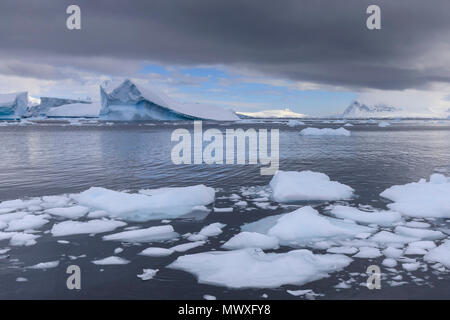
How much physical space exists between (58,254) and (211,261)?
2.75m

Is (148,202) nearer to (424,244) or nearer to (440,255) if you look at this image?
(424,244)

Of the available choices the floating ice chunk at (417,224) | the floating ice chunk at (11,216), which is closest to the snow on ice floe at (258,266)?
the floating ice chunk at (417,224)

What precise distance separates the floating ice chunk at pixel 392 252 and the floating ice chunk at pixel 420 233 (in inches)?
38.6

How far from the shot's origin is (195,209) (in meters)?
9.29

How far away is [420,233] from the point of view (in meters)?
7.18

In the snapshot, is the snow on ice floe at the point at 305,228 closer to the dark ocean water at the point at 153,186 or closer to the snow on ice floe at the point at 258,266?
the dark ocean water at the point at 153,186

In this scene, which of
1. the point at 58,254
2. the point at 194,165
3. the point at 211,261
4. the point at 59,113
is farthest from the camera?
the point at 59,113

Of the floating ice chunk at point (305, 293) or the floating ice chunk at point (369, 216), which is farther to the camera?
the floating ice chunk at point (369, 216)

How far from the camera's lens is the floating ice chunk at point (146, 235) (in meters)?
→ 7.04

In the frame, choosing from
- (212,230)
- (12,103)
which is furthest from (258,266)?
(12,103)

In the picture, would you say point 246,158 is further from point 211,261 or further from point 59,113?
point 59,113

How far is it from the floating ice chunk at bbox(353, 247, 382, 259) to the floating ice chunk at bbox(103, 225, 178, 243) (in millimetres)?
3517

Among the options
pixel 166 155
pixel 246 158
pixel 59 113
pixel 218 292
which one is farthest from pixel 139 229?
pixel 59 113
